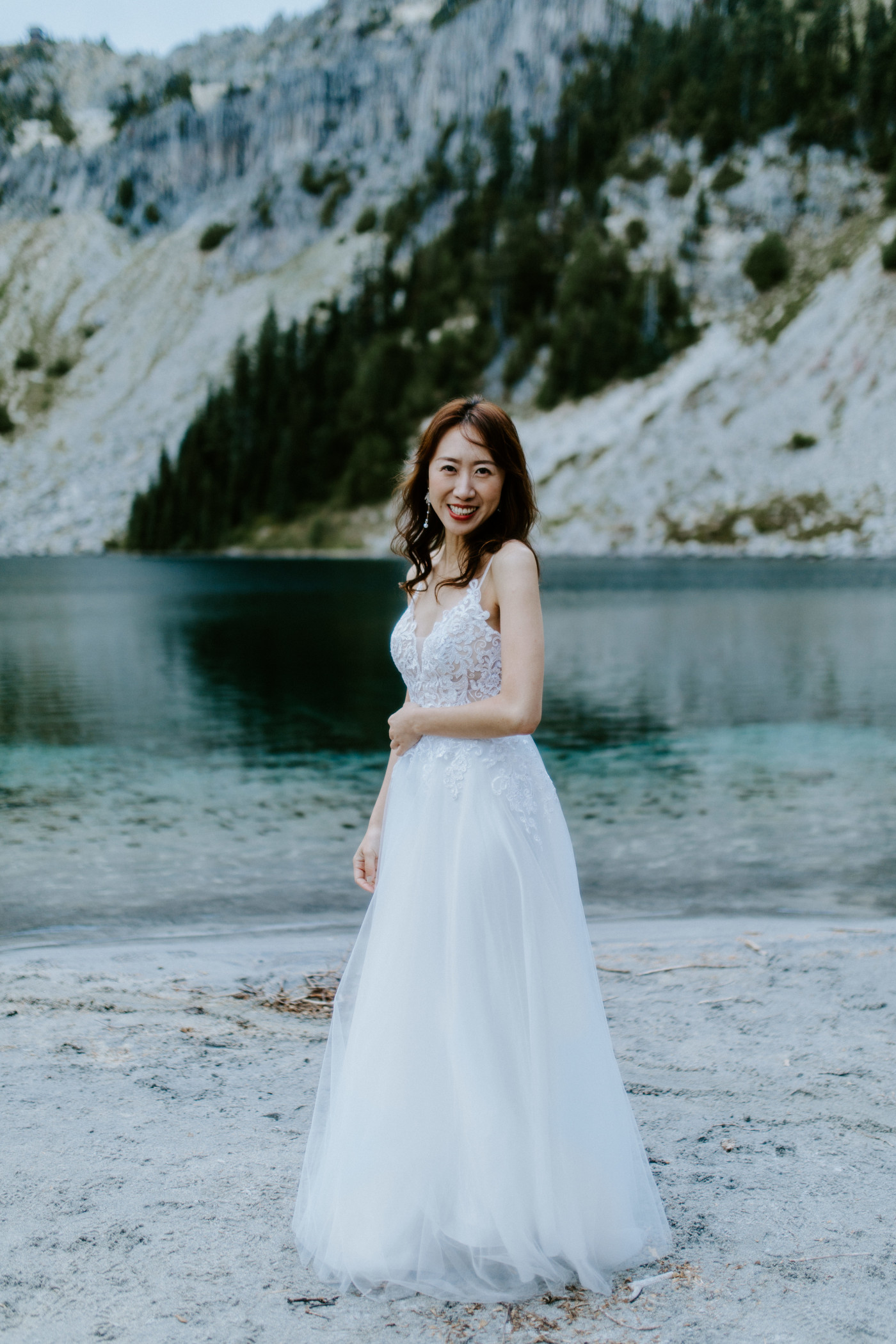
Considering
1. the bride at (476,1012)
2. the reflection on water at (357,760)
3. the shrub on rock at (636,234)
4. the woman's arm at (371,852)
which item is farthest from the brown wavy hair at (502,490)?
the shrub on rock at (636,234)

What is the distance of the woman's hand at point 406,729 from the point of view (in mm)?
3746

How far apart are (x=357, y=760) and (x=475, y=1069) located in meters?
14.3

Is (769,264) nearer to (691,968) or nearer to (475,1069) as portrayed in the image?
(691,968)

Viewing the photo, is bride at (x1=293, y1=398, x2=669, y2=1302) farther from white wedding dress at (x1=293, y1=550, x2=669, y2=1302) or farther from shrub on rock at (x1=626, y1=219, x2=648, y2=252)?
shrub on rock at (x1=626, y1=219, x2=648, y2=252)

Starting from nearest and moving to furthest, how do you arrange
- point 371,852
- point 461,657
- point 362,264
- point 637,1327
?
point 637,1327 < point 461,657 < point 371,852 < point 362,264

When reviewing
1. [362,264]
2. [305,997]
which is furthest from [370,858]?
[362,264]

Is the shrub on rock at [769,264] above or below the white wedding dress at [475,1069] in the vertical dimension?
above

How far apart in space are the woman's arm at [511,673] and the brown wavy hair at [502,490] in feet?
0.34

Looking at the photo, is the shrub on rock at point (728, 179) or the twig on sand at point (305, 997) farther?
the shrub on rock at point (728, 179)

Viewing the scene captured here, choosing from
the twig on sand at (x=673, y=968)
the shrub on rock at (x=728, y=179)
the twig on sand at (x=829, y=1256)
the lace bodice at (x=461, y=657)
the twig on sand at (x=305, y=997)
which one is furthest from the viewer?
the shrub on rock at (x=728, y=179)

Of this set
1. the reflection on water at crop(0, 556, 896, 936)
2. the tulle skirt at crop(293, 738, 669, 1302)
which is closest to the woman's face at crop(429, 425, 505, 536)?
the tulle skirt at crop(293, 738, 669, 1302)

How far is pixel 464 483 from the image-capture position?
3764mm

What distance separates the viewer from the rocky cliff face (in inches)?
2854

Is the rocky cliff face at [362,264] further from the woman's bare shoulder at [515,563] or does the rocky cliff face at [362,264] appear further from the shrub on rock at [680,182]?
the woman's bare shoulder at [515,563]
